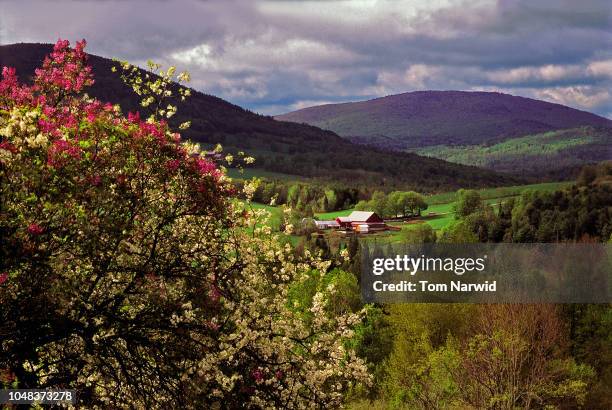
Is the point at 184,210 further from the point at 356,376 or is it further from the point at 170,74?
the point at 356,376

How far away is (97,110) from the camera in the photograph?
13969mm

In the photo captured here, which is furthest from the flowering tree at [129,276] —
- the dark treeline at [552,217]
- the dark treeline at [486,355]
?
the dark treeline at [552,217]

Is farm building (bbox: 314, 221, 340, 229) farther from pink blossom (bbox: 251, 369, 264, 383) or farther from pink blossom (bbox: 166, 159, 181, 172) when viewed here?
pink blossom (bbox: 166, 159, 181, 172)

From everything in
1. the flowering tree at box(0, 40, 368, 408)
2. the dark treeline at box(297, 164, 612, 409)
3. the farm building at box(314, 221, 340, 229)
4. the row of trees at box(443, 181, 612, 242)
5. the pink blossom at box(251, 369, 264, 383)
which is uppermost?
the flowering tree at box(0, 40, 368, 408)

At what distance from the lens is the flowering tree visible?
10.8 meters

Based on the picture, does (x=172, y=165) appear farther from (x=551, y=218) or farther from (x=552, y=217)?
(x=552, y=217)

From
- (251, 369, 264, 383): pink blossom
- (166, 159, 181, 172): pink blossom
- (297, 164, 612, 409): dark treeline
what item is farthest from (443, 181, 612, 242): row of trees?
(166, 159, 181, 172): pink blossom

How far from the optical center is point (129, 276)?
488 inches

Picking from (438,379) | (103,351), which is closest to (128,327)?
(103,351)

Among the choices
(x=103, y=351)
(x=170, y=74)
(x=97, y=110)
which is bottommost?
(x=103, y=351)

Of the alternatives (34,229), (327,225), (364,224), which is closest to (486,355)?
(34,229)

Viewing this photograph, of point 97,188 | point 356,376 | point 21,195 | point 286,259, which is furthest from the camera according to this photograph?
point 286,259

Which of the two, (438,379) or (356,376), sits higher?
(356,376)

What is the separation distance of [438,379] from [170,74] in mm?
33592
